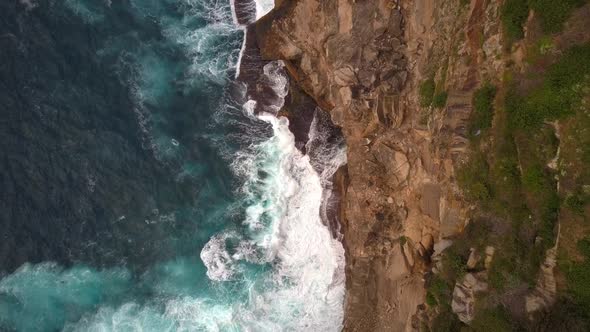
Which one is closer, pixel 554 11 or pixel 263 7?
pixel 554 11

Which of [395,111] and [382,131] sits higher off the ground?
[395,111]

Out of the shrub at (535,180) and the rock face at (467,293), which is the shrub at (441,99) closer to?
the shrub at (535,180)

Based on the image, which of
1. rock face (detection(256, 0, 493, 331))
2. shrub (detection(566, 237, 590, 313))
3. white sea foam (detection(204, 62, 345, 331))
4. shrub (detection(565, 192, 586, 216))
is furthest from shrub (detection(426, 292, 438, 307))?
shrub (detection(565, 192, 586, 216))

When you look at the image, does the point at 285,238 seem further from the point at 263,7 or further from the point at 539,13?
the point at 539,13

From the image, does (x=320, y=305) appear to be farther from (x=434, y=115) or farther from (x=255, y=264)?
(x=434, y=115)

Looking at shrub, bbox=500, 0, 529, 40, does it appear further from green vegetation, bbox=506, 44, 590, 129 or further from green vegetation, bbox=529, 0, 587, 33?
green vegetation, bbox=506, 44, 590, 129

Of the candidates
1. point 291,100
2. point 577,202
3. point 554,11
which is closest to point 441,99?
point 554,11
